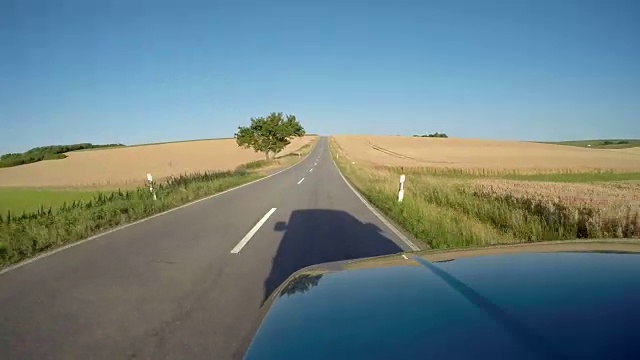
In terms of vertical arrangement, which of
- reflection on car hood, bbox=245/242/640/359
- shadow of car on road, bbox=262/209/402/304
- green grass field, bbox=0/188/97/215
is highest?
reflection on car hood, bbox=245/242/640/359

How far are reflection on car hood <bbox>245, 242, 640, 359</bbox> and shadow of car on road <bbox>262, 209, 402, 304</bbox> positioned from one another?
2.25m

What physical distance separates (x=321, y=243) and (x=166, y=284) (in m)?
2.93

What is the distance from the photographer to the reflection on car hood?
1598mm

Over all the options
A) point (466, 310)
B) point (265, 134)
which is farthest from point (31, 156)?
point (466, 310)

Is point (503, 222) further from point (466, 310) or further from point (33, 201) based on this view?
point (33, 201)

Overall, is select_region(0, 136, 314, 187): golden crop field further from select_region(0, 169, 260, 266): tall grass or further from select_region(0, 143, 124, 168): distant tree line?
select_region(0, 169, 260, 266): tall grass

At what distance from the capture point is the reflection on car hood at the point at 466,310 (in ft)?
5.24

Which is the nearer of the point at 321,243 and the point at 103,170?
the point at 321,243

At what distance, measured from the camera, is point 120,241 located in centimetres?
793

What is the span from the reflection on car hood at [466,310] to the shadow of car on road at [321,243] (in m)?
2.25

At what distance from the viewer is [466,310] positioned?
1939 mm

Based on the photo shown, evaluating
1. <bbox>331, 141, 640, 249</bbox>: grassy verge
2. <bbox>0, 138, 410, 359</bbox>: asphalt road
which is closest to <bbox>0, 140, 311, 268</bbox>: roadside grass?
<bbox>0, 138, 410, 359</bbox>: asphalt road

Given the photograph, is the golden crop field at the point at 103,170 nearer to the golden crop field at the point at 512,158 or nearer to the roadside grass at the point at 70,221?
the golden crop field at the point at 512,158

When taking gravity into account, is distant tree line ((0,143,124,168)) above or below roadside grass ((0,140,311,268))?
above
